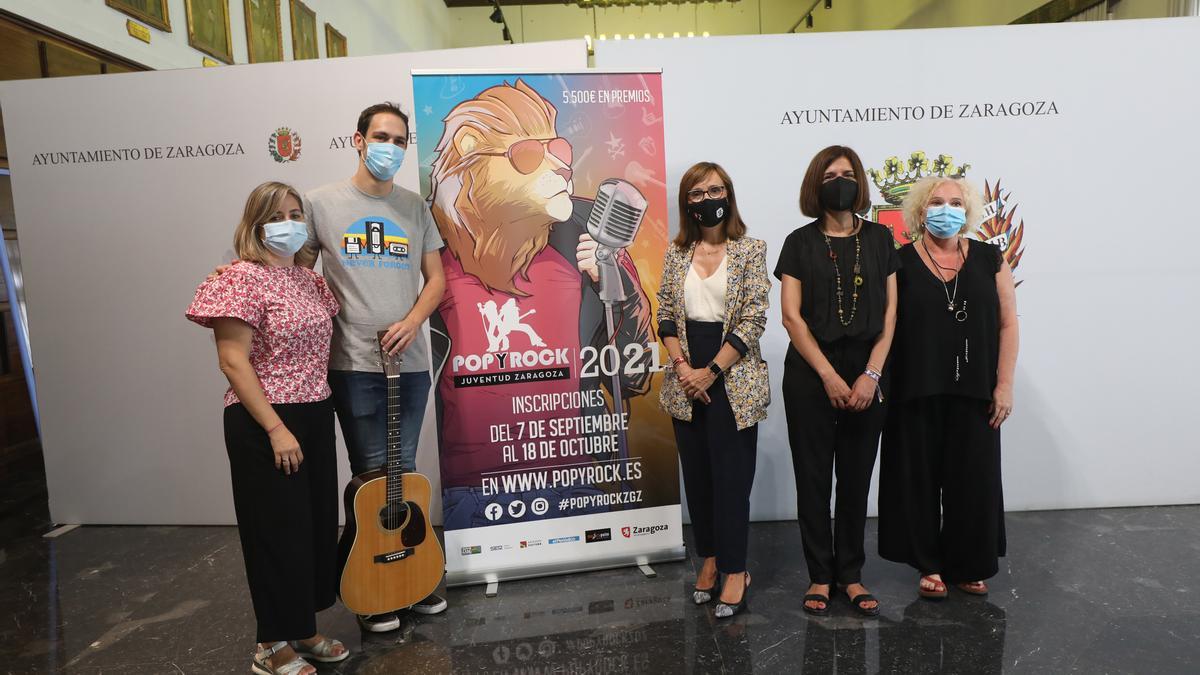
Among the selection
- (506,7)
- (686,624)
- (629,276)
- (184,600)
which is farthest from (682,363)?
(506,7)

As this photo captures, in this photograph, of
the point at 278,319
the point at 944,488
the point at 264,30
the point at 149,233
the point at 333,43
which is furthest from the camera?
the point at 333,43

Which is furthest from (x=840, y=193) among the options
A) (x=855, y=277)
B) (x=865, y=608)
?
(x=865, y=608)

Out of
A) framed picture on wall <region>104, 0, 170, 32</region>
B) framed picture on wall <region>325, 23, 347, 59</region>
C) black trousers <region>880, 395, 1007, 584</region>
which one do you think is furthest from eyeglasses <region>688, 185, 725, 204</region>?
framed picture on wall <region>325, 23, 347, 59</region>

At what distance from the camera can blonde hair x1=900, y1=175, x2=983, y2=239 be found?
2.55 meters

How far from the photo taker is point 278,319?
2133 mm

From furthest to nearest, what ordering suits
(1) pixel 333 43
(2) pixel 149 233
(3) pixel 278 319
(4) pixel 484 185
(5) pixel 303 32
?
(1) pixel 333 43
(5) pixel 303 32
(2) pixel 149 233
(4) pixel 484 185
(3) pixel 278 319

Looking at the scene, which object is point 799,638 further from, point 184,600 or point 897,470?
point 184,600

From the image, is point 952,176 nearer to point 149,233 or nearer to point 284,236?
point 284,236

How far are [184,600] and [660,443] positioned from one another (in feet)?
6.89

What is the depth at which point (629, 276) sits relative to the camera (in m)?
2.96

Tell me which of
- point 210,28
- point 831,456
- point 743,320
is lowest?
point 831,456

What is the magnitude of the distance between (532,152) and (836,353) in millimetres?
1404

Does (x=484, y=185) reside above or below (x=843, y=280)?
above

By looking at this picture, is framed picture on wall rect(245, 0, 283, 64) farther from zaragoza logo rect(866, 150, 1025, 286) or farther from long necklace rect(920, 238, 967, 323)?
long necklace rect(920, 238, 967, 323)
